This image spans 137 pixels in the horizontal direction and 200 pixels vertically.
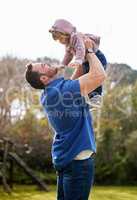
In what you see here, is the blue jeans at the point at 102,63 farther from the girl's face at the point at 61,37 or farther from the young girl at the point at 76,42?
the girl's face at the point at 61,37

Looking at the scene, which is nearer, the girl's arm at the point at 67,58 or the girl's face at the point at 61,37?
the girl's face at the point at 61,37

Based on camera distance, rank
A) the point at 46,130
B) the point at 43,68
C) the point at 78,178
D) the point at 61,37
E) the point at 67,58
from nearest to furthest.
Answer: the point at 78,178 < the point at 43,68 < the point at 61,37 < the point at 67,58 < the point at 46,130

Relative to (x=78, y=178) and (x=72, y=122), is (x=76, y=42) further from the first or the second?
(x=78, y=178)

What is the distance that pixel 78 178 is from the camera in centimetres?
250

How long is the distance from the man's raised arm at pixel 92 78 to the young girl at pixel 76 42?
0.20 ft

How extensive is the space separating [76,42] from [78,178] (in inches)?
25.7

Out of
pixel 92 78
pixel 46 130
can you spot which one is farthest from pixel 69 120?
pixel 46 130

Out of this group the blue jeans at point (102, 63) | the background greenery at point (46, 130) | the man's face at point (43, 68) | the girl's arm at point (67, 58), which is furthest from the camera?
the background greenery at point (46, 130)

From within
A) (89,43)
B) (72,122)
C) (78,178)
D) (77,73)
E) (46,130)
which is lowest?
(46,130)

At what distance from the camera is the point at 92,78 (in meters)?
2.53

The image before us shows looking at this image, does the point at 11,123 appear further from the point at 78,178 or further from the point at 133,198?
the point at 78,178

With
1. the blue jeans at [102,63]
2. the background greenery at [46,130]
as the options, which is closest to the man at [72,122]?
the blue jeans at [102,63]

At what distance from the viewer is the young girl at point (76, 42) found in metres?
2.58

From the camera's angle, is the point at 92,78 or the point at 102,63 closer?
the point at 92,78
